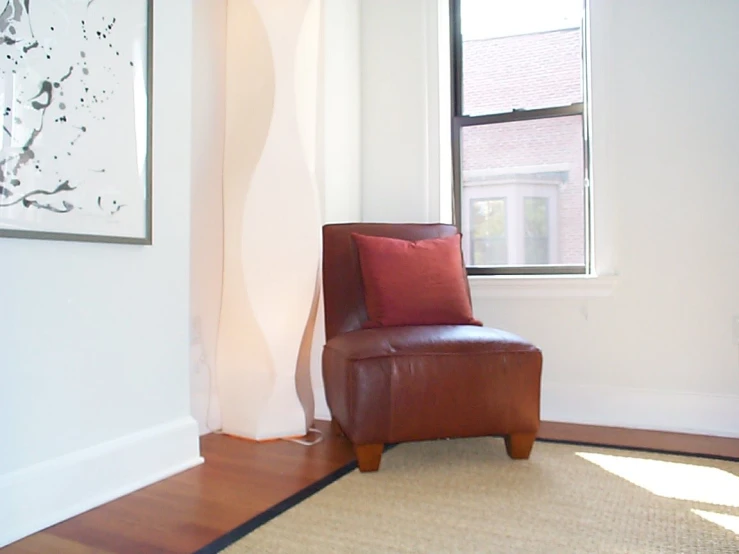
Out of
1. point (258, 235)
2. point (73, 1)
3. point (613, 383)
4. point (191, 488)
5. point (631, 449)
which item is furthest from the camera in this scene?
point (613, 383)

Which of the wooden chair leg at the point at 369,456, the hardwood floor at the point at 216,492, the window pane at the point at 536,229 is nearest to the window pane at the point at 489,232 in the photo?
the window pane at the point at 536,229

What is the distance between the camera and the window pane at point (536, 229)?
2.89m

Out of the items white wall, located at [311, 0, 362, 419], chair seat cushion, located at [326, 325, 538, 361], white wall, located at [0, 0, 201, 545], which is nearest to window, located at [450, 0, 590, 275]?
white wall, located at [311, 0, 362, 419]

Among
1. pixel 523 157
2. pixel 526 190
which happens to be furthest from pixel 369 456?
pixel 523 157

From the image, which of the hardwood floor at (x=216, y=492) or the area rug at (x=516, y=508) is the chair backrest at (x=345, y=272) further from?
the area rug at (x=516, y=508)

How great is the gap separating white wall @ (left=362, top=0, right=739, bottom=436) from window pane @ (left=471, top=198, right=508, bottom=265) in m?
0.26

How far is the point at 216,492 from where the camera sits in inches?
67.8

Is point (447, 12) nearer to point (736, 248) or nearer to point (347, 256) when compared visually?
point (347, 256)

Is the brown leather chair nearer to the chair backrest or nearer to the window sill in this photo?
the chair backrest

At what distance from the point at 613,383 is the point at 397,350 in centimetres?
126

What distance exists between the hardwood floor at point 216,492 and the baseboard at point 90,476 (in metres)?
0.04

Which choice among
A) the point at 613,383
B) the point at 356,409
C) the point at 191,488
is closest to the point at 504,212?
the point at 613,383

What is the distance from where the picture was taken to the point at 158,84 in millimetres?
1945

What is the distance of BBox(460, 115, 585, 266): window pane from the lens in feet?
9.35
